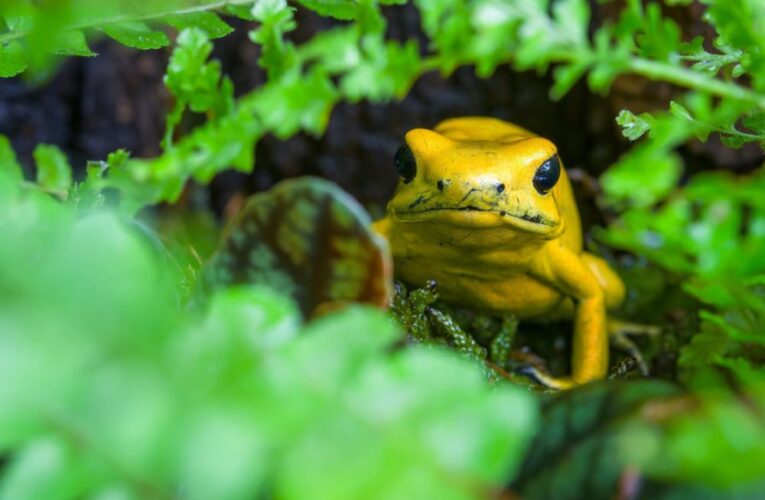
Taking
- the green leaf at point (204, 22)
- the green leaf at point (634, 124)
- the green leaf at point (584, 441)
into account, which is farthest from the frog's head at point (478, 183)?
the green leaf at point (584, 441)

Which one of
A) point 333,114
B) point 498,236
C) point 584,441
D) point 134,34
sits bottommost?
point 333,114

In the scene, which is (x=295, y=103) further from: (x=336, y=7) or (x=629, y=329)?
(x=629, y=329)

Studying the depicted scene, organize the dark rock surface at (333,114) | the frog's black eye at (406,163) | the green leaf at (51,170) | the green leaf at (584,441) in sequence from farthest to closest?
the dark rock surface at (333,114) → the frog's black eye at (406,163) → the green leaf at (51,170) → the green leaf at (584,441)

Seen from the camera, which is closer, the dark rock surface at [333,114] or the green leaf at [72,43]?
the green leaf at [72,43]

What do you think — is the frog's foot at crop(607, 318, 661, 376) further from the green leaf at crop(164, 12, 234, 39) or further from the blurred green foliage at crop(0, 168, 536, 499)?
the blurred green foliage at crop(0, 168, 536, 499)

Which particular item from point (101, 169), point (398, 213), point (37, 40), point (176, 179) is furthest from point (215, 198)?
point (37, 40)

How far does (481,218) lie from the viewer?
3.74 ft

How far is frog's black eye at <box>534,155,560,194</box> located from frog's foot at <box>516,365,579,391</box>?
0.90ft

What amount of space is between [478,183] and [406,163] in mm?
147

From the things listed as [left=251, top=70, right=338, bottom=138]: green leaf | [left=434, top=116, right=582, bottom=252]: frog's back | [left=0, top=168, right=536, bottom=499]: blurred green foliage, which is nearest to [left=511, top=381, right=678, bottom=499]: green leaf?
[left=0, top=168, right=536, bottom=499]: blurred green foliage

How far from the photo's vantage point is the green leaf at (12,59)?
87 cm

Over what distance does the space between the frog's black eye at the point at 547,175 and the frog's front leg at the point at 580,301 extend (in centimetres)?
17

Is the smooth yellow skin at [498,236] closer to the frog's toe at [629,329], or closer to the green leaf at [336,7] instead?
the frog's toe at [629,329]

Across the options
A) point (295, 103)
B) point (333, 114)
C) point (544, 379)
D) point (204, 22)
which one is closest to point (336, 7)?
point (204, 22)
